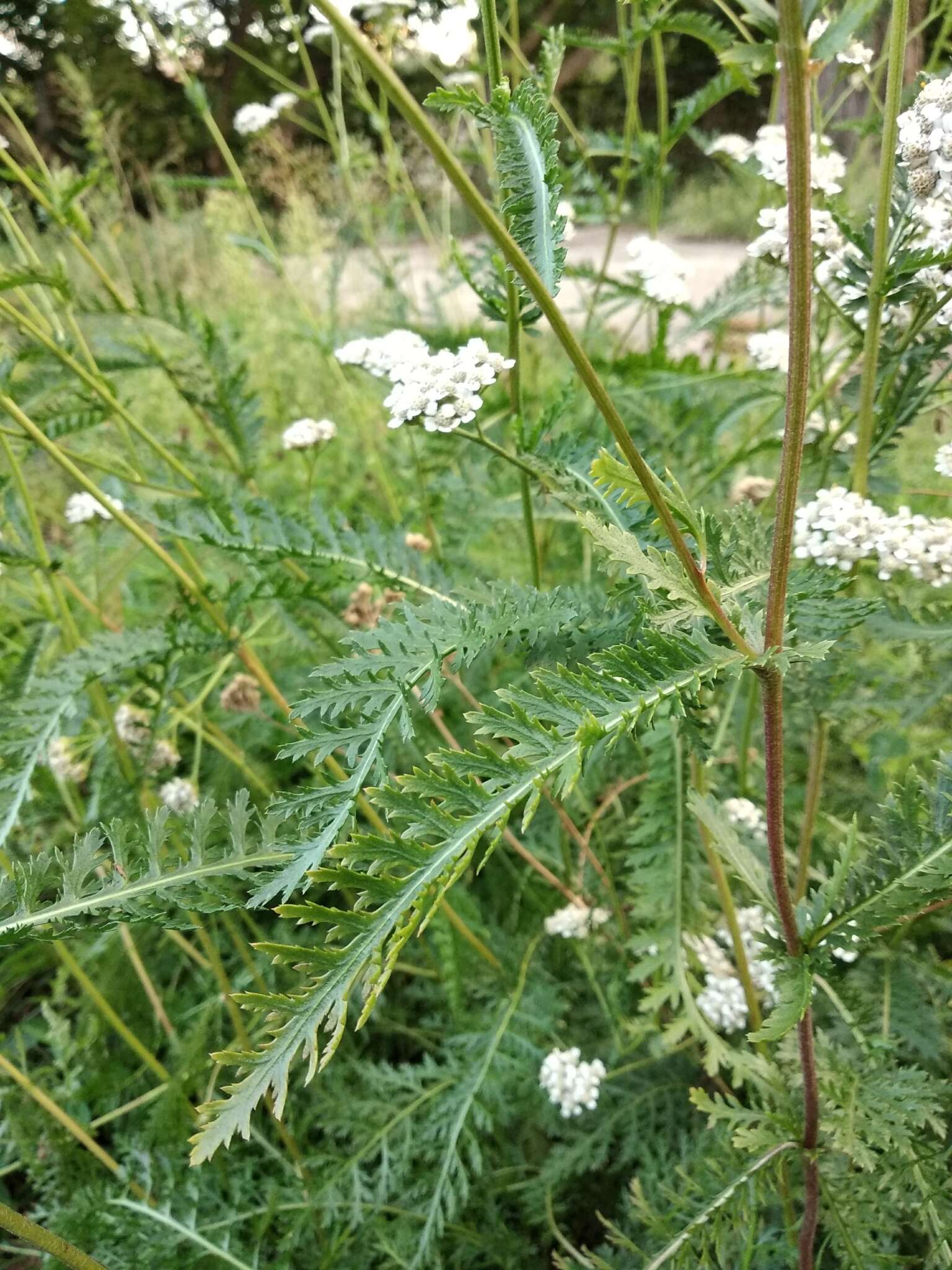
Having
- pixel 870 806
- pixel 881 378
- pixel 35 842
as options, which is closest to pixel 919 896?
pixel 881 378

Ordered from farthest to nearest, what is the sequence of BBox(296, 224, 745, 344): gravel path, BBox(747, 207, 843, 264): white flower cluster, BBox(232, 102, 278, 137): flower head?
1. BBox(296, 224, 745, 344): gravel path
2. BBox(232, 102, 278, 137): flower head
3. BBox(747, 207, 843, 264): white flower cluster

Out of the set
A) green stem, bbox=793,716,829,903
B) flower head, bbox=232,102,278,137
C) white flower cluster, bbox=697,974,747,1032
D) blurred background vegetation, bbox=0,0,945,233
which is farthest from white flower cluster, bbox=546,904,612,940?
blurred background vegetation, bbox=0,0,945,233

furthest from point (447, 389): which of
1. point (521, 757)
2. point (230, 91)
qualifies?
point (230, 91)

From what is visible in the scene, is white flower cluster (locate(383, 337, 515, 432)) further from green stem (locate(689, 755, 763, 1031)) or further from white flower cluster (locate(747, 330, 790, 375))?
white flower cluster (locate(747, 330, 790, 375))

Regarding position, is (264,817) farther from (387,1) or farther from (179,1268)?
(387,1)

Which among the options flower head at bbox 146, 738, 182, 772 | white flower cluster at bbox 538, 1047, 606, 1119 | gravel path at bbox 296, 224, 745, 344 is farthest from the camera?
gravel path at bbox 296, 224, 745, 344

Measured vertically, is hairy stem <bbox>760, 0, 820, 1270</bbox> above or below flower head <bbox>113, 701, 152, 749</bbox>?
above
